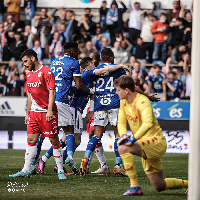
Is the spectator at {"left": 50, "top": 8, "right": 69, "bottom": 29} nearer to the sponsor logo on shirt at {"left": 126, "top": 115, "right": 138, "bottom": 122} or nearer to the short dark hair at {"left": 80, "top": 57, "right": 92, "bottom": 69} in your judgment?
the short dark hair at {"left": 80, "top": 57, "right": 92, "bottom": 69}

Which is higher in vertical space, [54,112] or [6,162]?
[54,112]

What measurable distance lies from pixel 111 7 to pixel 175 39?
2689mm

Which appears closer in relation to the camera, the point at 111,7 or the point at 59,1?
the point at 111,7

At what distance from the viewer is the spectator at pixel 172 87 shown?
16.5 meters

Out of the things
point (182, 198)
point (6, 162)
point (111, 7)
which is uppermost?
point (111, 7)

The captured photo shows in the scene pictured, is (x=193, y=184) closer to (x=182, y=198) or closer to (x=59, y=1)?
(x=182, y=198)

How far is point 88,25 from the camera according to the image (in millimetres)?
19578

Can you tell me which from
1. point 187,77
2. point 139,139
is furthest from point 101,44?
point 139,139

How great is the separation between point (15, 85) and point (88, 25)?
3.85 m

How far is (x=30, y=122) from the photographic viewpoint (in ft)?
26.9

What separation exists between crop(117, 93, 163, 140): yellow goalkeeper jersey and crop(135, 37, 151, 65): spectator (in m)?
11.9

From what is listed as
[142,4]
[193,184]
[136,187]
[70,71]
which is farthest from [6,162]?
[142,4]

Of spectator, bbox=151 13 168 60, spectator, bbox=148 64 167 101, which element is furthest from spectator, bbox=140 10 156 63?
spectator, bbox=148 64 167 101

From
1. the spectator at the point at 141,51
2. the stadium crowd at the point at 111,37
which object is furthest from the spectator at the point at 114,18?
the spectator at the point at 141,51
